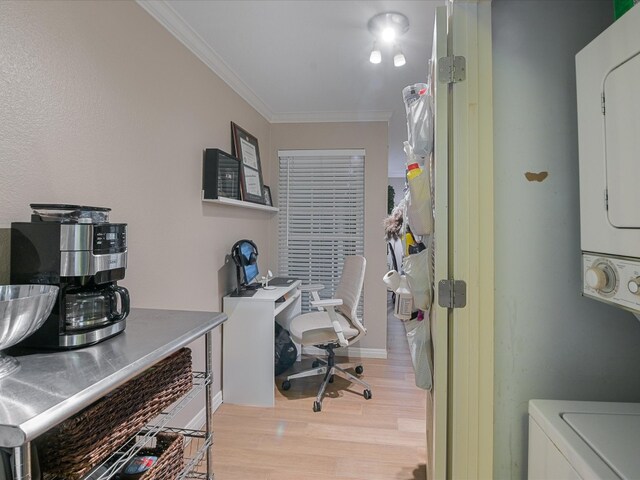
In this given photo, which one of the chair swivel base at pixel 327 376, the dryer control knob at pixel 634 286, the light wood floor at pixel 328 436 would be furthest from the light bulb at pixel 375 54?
the light wood floor at pixel 328 436

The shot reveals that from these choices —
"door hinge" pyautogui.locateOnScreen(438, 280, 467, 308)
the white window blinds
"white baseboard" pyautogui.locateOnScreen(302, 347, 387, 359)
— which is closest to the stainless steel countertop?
"door hinge" pyautogui.locateOnScreen(438, 280, 467, 308)

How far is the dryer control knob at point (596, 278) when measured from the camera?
0.88 meters

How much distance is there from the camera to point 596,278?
901mm

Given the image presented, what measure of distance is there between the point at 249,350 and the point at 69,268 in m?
1.81

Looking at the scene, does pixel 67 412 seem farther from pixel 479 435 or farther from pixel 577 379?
pixel 577 379

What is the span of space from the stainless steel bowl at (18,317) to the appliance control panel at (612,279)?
140 cm

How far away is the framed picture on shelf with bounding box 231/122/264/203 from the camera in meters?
2.85

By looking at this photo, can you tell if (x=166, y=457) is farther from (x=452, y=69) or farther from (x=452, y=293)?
(x=452, y=69)

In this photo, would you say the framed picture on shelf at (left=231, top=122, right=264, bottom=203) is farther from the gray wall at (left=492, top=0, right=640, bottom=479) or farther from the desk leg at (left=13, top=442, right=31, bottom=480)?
the desk leg at (left=13, top=442, right=31, bottom=480)

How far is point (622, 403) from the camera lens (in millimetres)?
1024

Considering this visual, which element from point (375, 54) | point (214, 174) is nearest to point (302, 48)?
point (375, 54)

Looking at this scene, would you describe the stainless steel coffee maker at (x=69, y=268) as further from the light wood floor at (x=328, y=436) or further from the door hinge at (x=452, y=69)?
the light wood floor at (x=328, y=436)

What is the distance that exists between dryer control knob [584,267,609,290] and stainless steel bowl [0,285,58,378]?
4.62 feet

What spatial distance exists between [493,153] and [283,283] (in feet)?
8.04
